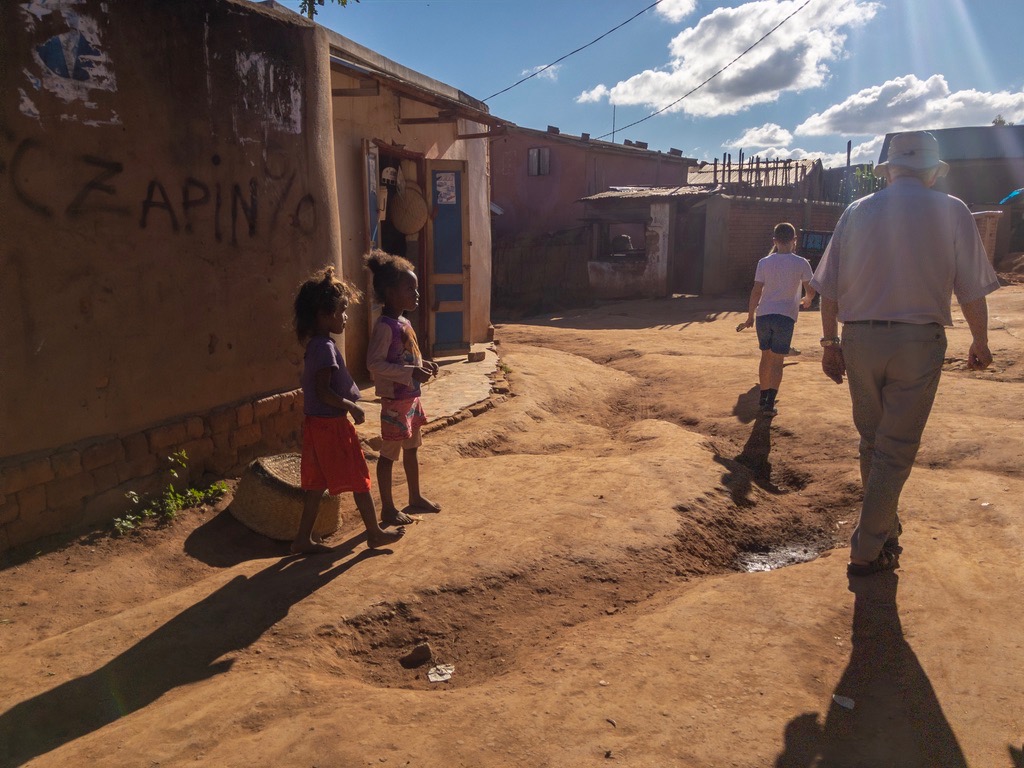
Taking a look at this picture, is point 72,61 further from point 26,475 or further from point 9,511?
point 9,511

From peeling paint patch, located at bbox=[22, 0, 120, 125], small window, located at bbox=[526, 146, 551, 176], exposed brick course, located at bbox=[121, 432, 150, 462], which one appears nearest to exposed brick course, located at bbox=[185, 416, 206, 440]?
exposed brick course, located at bbox=[121, 432, 150, 462]

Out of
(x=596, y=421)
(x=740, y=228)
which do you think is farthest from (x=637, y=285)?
(x=596, y=421)

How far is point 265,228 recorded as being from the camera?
4.95m

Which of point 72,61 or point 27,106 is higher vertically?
point 72,61

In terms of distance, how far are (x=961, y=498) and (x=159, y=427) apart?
4.53 metres

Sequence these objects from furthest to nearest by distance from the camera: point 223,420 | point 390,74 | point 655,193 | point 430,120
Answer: point 655,193, point 430,120, point 390,74, point 223,420

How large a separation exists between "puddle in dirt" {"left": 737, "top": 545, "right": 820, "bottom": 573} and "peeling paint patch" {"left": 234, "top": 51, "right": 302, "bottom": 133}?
390 cm

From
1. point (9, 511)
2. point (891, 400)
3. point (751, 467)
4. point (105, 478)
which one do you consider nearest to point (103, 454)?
point (105, 478)

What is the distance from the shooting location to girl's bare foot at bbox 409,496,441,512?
14.8 ft

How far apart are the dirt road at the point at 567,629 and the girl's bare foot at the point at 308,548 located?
3.9 inches

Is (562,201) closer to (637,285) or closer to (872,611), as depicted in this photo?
(637,285)

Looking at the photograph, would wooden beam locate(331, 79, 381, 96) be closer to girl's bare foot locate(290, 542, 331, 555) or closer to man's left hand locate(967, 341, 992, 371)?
girl's bare foot locate(290, 542, 331, 555)

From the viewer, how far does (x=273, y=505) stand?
424 cm

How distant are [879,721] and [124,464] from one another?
376 centimetres
